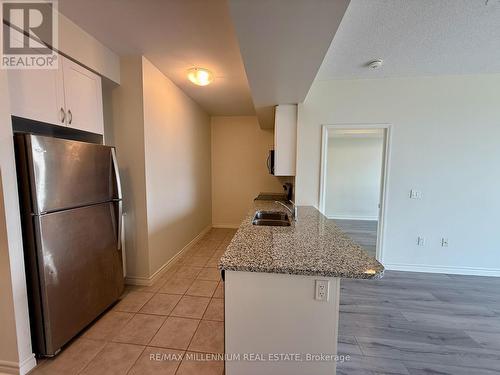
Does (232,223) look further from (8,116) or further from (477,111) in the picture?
(477,111)

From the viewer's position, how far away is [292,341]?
3.99 feet

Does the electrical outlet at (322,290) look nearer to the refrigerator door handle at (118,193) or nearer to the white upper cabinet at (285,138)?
the refrigerator door handle at (118,193)

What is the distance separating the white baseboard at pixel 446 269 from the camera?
2.91m

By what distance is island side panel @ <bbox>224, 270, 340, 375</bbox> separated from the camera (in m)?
1.18

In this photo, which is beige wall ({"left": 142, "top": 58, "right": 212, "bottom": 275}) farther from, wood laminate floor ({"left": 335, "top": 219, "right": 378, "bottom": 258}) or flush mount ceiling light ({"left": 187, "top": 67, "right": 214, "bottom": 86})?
wood laminate floor ({"left": 335, "top": 219, "right": 378, "bottom": 258})

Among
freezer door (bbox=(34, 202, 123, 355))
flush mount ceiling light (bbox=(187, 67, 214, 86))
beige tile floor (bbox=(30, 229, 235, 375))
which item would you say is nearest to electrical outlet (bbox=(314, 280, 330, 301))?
beige tile floor (bbox=(30, 229, 235, 375))

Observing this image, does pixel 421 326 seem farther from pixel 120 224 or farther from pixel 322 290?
pixel 120 224

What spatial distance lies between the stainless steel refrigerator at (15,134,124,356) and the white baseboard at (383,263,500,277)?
11.5ft

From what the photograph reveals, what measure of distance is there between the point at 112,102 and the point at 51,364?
237 centimetres

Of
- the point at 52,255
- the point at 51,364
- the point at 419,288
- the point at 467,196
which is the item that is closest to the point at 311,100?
the point at 467,196

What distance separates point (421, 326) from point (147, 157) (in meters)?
3.16

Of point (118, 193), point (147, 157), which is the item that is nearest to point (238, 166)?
point (147, 157)

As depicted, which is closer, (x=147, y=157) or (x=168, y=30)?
(x=168, y=30)

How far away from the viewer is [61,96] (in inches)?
70.9
